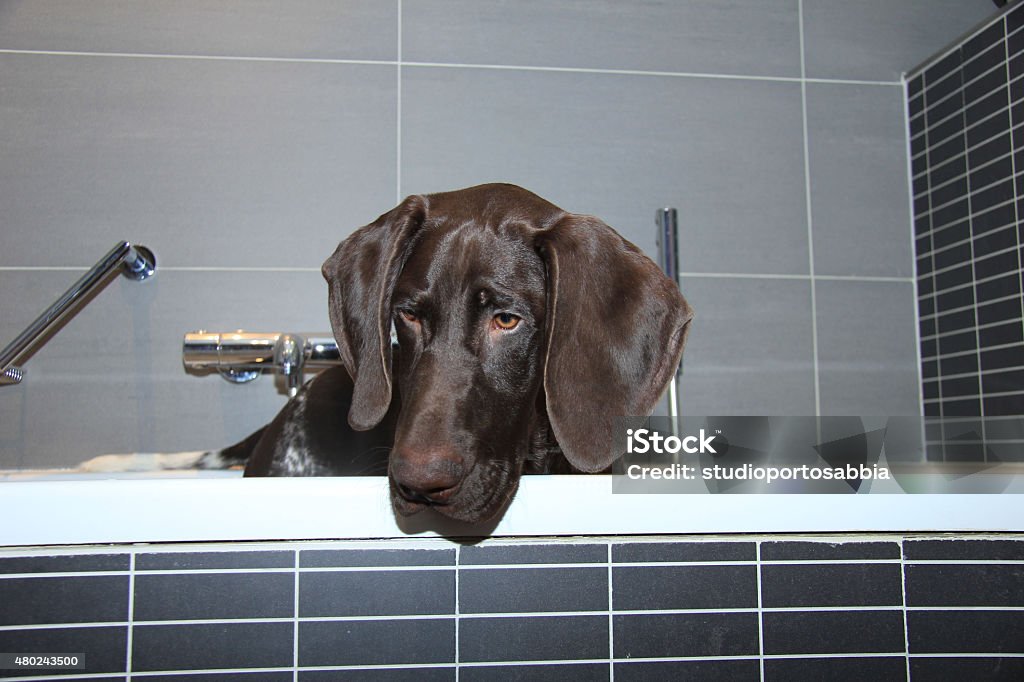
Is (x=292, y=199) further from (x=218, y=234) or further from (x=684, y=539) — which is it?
(x=684, y=539)

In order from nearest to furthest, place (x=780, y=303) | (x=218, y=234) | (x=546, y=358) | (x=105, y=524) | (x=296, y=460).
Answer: (x=105, y=524) → (x=546, y=358) → (x=296, y=460) → (x=218, y=234) → (x=780, y=303)

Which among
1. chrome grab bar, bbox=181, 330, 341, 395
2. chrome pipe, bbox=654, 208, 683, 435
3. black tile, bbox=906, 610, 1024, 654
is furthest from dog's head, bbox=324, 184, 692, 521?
chrome pipe, bbox=654, 208, 683, 435

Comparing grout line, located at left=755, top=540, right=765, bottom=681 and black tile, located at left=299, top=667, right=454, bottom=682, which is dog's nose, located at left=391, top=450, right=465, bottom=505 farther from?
grout line, located at left=755, top=540, right=765, bottom=681

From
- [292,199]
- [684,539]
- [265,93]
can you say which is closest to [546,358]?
[684,539]

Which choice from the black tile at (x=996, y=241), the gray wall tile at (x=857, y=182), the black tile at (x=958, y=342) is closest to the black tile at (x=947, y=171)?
the gray wall tile at (x=857, y=182)

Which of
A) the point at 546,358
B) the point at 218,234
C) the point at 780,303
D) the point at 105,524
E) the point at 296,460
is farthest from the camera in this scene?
the point at 780,303

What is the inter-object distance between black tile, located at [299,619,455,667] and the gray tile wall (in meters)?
1.43

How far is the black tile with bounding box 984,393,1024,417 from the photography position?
1999 mm

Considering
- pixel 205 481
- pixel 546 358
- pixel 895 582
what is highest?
pixel 546 358

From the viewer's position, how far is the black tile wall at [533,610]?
853 millimetres

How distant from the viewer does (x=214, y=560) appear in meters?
0.87

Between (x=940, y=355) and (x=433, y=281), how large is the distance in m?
1.89

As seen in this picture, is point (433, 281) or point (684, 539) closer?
point (684, 539)

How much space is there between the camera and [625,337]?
3.43 ft
